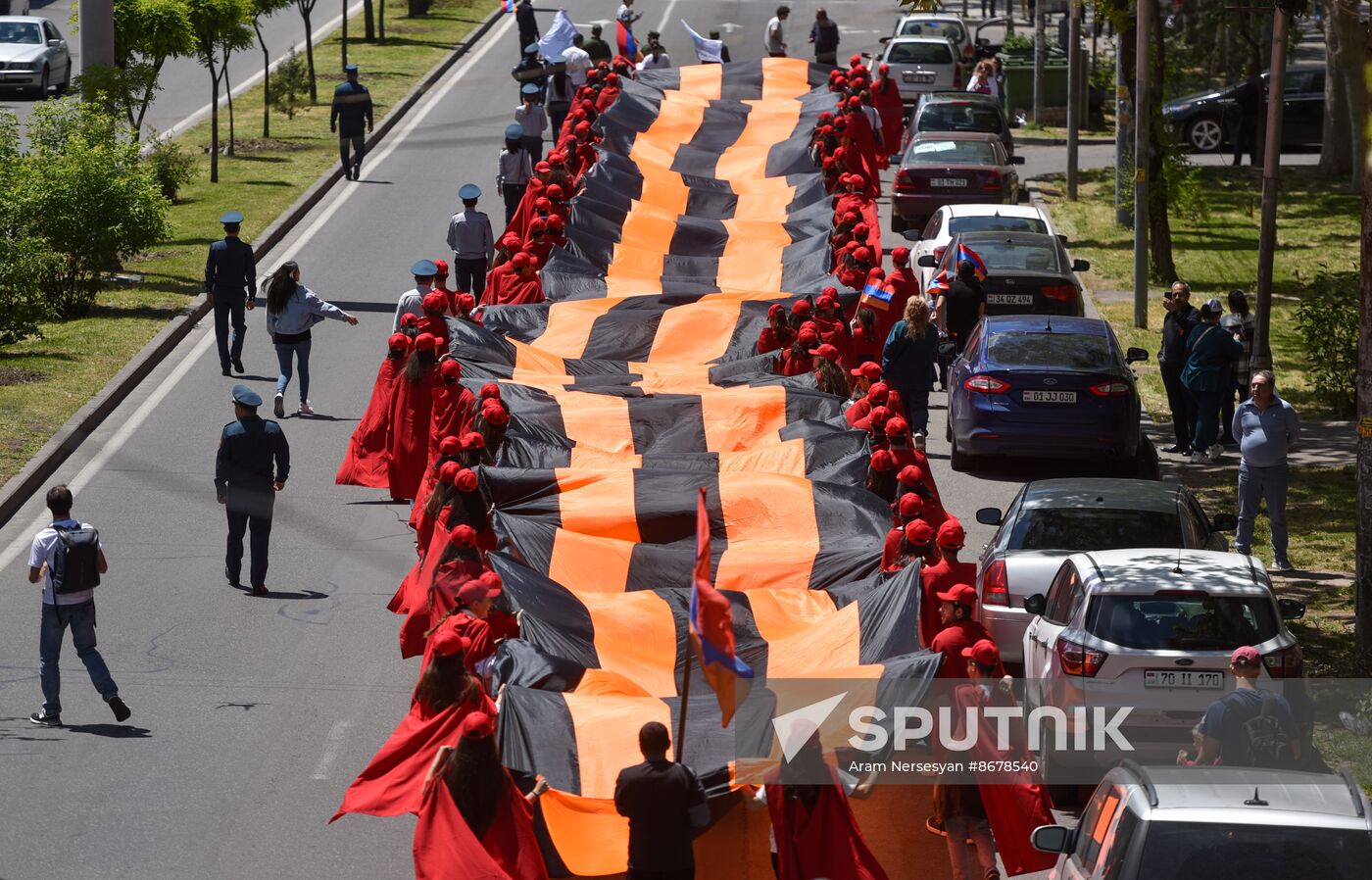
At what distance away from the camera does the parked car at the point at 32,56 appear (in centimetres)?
3906

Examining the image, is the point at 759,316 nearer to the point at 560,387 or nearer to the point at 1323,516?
the point at 560,387

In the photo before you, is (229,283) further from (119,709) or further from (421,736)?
(421,736)

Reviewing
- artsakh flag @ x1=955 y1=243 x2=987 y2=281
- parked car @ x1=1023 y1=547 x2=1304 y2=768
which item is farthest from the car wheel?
parked car @ x1=1023 y1=547 x2=1304 y2=768

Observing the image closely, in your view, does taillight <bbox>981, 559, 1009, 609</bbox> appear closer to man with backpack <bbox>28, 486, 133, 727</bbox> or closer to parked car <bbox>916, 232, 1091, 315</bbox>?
man with backpack <bbox>28, 486, 133, 727</bbox>

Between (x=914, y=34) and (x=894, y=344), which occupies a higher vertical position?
(x=914, y=34)

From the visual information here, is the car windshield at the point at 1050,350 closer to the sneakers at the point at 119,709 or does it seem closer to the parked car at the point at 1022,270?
the parked car at the point at 1022,270

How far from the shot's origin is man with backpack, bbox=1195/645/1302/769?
387 inches

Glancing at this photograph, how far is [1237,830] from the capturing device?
7.11m

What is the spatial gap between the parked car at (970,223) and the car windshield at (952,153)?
3.21 m

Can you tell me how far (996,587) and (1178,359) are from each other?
722cm

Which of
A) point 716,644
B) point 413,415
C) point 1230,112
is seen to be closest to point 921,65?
point 1230,112

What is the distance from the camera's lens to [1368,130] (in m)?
10.3

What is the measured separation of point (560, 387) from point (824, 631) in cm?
536

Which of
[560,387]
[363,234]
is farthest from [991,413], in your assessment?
[363,234]
